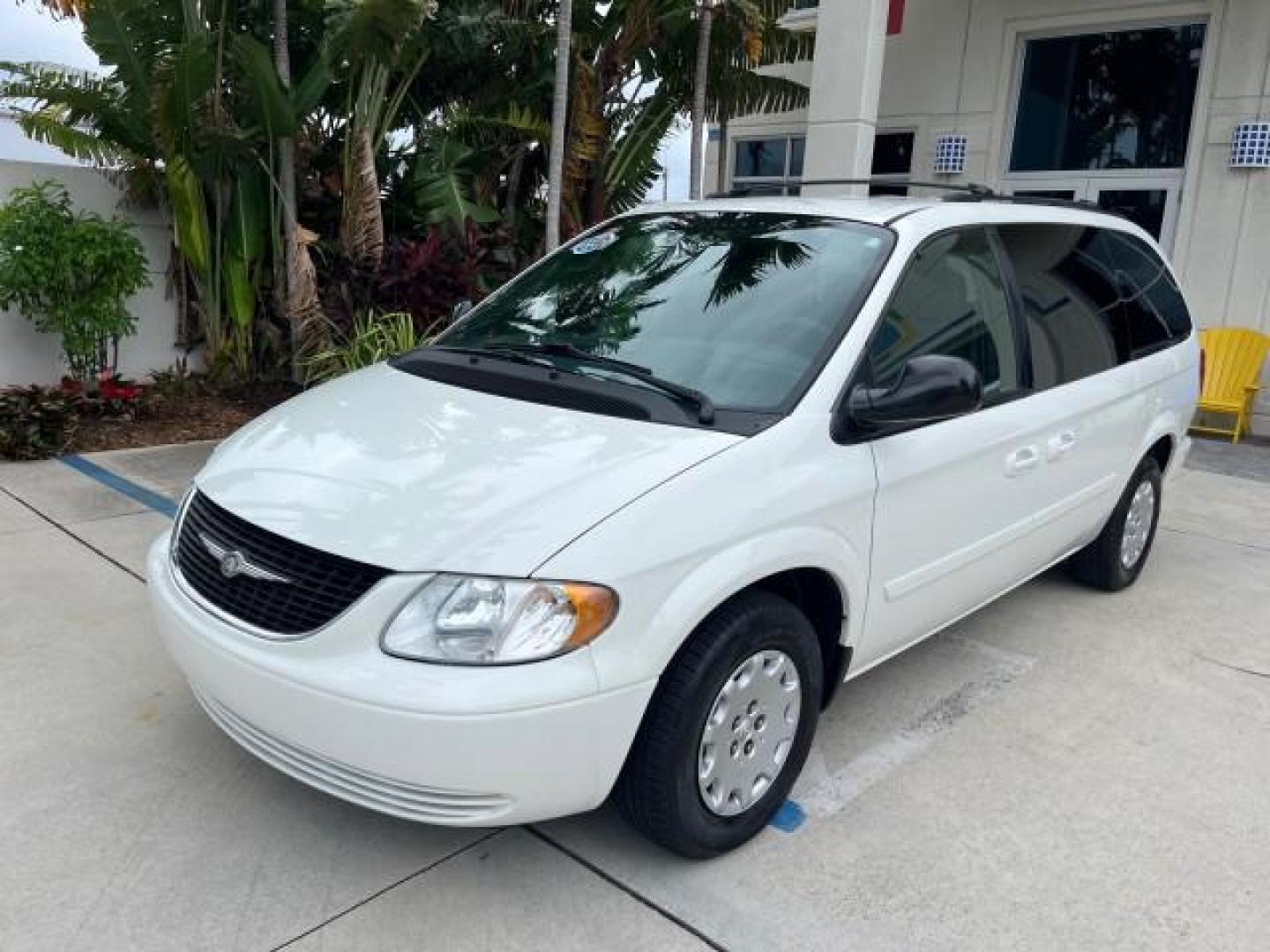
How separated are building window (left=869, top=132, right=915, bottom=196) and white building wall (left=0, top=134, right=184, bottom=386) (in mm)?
7765

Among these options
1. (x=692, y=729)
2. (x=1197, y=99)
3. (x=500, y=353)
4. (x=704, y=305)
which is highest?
(x=1197, y=99)

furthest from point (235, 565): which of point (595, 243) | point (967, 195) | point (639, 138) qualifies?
point (639, 138)

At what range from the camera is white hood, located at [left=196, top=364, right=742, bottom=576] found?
239 cm

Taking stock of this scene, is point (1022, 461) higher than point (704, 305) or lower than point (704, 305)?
lower

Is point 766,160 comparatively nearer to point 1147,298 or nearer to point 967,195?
point 1147,298

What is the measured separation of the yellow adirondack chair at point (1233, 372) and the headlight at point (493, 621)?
8.91 meters

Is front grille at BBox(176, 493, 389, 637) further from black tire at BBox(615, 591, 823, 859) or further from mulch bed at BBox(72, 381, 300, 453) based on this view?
mulch bed at BBox(72, 381, 300, 453)

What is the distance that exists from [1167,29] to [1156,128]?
95 cm

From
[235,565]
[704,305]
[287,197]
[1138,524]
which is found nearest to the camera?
[235,565]

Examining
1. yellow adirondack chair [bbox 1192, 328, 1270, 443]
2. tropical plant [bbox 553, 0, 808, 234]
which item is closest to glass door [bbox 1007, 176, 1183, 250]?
yellow adirondack chair [bbox 1192, 328, 1270, 443]

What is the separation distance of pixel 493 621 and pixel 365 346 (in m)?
5.69

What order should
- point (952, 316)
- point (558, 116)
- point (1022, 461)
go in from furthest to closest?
1. point (558, 116)
2. point (1022, 461)
3. point (952, 316)

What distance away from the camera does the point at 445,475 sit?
2623 mm

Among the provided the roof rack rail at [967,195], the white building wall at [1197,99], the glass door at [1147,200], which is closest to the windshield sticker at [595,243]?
the roof rack rail at [967,195]
